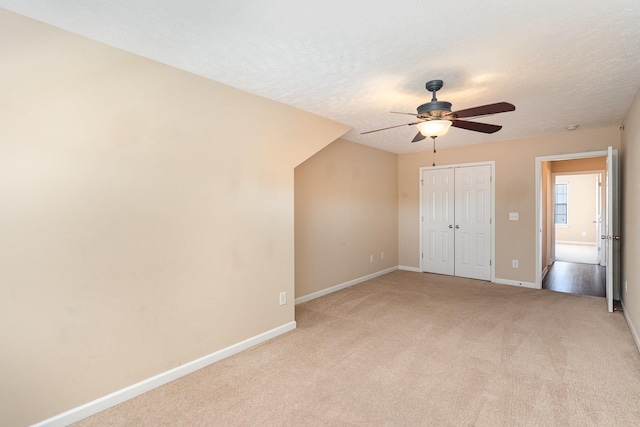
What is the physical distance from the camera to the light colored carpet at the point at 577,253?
24.8 ft

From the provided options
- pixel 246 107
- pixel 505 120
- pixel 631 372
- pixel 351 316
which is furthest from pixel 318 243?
pixel 631 372

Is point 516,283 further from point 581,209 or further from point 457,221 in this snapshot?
point 581,209

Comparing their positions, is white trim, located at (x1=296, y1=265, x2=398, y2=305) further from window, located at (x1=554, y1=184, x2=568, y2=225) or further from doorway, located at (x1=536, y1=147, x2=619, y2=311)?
window, located at (x1=554, y1=184, x2=568, y2=225)

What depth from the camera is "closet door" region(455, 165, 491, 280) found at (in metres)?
5.50

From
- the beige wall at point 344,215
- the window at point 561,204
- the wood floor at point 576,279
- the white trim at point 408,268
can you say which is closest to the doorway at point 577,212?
the window at point 561,204

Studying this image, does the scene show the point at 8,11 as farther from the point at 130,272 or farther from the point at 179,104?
the point at 130,272

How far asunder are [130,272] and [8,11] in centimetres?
167

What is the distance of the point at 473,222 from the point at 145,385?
5311 millimetres

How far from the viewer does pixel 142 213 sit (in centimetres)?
235

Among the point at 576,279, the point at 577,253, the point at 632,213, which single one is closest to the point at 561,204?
the point at 577,253

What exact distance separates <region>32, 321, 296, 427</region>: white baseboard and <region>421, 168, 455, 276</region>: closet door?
12.9ft

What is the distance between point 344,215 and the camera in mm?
5137

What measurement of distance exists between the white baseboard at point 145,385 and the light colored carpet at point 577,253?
25.9 ft

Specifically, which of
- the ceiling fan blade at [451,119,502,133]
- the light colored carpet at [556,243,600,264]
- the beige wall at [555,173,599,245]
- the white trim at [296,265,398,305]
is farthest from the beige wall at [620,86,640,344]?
the beige wall at [555,173,599,245]
